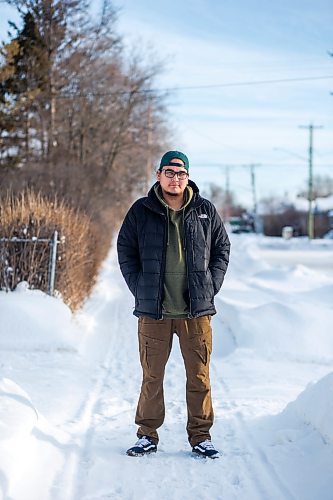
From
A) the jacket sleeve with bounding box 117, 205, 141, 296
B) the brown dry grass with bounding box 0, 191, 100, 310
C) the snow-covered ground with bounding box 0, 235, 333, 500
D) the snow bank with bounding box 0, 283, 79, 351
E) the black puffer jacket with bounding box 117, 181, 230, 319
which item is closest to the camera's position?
the snow-covered ground with bounding box 0, 235, 333, 500

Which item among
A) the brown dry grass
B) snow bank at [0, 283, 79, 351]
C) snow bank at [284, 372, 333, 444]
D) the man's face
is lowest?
snow bank at [0, 283, 79, 351]

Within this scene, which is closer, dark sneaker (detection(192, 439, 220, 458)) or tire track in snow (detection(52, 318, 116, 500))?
tire track in snow (detection(52, 318, 116, 500))

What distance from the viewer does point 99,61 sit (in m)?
30.7

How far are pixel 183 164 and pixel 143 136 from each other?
107 ft

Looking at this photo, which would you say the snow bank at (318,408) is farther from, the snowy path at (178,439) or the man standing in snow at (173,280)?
the man standing in snow at (173,280)

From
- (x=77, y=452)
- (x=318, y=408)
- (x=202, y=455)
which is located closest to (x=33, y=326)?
(x=77, y=452)

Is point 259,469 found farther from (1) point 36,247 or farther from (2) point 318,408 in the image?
(1) point 36,247

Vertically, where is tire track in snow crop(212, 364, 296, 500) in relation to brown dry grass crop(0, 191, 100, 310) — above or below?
below

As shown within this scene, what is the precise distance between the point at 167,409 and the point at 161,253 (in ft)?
6.75

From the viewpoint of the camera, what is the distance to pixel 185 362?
4773 millimetres

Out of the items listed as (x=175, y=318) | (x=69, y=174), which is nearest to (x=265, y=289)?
(x=69, y=174)

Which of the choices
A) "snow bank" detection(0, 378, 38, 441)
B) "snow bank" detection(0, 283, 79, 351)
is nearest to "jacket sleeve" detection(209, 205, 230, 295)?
"snow bank" detection(0, 378, 38, 441)

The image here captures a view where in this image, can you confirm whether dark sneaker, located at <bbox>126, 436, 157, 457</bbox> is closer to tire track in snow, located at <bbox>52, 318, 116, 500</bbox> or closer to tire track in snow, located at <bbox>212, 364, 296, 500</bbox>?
tire track in snow, located at <bbox>52, 318, 116, 500</bbox>

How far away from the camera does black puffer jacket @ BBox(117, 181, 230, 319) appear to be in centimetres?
461
